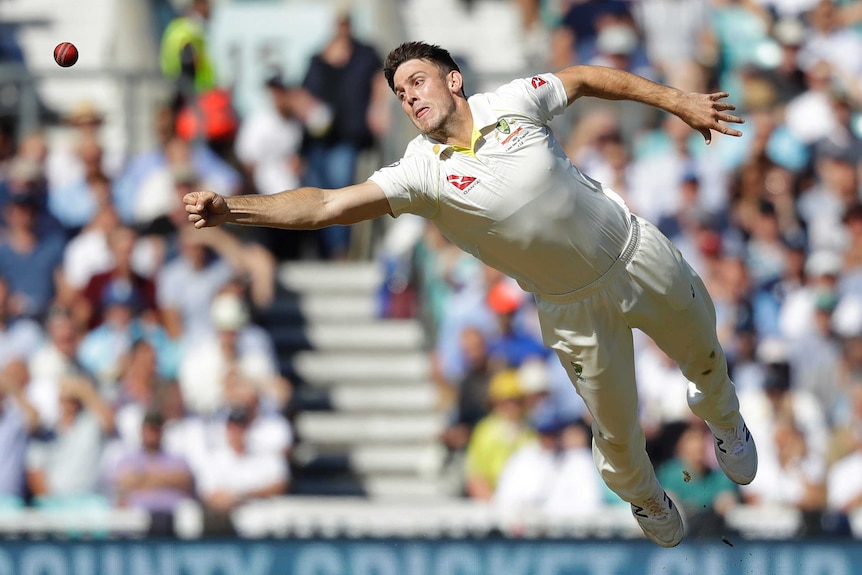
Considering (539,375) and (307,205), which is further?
(539,375)

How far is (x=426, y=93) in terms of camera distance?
24.8ft

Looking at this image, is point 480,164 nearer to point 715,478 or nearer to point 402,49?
point 402,49

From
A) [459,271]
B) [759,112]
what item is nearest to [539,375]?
[459,271]

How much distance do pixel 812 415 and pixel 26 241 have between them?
6146mm

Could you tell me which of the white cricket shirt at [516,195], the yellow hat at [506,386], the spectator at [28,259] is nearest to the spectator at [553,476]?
the yellow hat at [506,386]

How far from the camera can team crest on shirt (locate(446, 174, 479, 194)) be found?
7.55m

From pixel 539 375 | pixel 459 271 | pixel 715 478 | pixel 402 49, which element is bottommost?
pixel 715 478

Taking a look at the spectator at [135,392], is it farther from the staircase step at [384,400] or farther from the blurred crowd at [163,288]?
the staircase step at [384,400]

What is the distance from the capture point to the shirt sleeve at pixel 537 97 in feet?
25.3

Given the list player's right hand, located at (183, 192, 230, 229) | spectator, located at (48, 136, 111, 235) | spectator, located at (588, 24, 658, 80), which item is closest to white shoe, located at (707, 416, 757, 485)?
player's right hand, located at (183, 192, 230, 229)

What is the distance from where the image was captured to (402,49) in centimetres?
770

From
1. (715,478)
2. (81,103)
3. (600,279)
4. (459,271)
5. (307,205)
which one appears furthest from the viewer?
(81,103)

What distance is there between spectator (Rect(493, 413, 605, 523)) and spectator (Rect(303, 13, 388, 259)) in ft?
10.1

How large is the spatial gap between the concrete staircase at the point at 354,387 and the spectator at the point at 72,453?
1513mm
